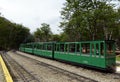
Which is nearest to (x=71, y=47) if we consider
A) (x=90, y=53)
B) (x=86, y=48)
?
(x=86, y=48)

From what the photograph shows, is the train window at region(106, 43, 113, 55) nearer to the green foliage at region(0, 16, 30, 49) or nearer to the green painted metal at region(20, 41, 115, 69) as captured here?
the green painted metal at region(20, 41, 115, 69)

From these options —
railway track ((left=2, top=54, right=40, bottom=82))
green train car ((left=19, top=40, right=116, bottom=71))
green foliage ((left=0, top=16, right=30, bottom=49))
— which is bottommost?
railway track ((left=2, top=54, right=40, bottom=82))

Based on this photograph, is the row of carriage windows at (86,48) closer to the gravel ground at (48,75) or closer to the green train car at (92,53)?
the green train car at (92,53)

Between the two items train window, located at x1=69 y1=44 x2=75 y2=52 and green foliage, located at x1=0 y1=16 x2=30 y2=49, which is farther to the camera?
green foliage, located at x1=0 y1=16 x2=30 y2=49

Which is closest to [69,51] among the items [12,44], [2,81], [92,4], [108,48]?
[108,48]

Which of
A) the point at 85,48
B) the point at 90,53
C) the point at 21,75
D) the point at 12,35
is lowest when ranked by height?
the point at 21,75

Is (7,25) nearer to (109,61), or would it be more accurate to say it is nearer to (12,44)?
(12,44)

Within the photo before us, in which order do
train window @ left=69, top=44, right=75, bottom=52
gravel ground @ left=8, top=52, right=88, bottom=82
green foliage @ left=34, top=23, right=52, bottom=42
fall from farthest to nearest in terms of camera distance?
green foliage @ left=34, top=23, right=52, bottom=42 < train window @ left=69, top=44, right=75, bottom=52 < gravel ground @ left=8, top=52, right=88, bottom=82

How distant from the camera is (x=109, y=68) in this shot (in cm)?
1598

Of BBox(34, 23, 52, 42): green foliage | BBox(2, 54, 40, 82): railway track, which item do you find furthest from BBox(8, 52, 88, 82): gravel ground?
BBox(34, 23, 52, 42): green foliage

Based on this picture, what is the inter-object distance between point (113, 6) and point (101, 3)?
1906mm

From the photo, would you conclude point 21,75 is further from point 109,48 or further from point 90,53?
point 109,48

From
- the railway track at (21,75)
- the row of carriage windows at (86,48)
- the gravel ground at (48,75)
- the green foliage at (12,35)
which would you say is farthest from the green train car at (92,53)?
the green foliage at (12,35)

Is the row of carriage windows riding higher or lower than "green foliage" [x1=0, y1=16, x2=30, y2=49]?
lower
